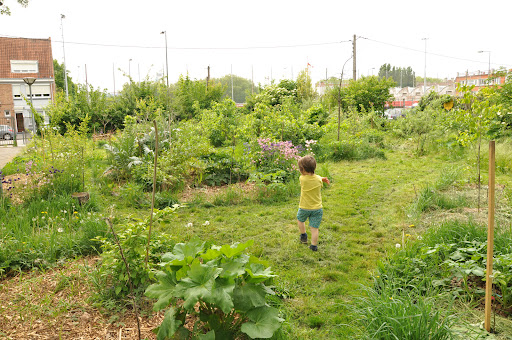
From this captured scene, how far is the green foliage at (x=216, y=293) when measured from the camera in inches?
84.1

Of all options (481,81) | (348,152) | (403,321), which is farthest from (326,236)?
(481,81)

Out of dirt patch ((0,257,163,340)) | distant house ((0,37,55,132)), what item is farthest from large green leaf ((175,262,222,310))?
distant house ((0,37,55,132))

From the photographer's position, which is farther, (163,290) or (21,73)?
(21,73)

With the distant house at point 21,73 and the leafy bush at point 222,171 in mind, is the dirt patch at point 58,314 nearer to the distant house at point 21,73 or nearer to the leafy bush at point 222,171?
the leafy bush at point 222,171

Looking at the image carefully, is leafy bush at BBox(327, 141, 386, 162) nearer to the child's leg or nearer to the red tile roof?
the child's leg

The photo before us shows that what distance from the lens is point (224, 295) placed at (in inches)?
83.0

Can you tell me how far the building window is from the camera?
37781 millimetres

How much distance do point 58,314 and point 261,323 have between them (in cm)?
173

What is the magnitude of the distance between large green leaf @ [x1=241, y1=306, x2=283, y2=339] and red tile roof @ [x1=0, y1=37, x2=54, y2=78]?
43859 millimetres

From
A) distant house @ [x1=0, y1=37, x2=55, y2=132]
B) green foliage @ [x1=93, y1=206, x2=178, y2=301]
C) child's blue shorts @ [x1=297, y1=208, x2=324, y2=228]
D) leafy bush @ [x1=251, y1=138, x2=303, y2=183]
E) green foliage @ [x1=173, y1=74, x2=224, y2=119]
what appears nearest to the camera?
green foliage @ [x1=93, y1=206, x2=178, y2=301]

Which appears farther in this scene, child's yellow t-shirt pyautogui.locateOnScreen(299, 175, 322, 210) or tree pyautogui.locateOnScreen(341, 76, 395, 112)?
tree pyautogui.locateOnScreen(341, 76, 395, 112)

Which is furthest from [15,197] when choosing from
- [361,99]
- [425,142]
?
[361,99]

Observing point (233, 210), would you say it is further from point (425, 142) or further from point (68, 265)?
point (425, 142)

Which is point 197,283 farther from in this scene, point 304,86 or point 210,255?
point 304,86
